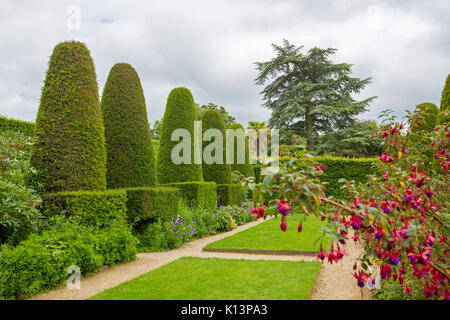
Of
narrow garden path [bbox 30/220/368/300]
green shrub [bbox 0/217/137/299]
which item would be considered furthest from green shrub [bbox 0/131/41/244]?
narrow garden path [bbox 30/220/368/300]

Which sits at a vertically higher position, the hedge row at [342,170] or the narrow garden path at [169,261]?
→ the hedge row at [342,170]

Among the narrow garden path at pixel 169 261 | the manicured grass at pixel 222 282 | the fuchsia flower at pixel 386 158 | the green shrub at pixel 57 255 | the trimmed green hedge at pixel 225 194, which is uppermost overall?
the fuchsia flower at pixel 386 158

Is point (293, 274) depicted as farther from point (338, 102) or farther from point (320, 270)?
point (338, 102)

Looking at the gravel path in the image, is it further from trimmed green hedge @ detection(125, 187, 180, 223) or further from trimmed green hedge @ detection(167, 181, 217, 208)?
trimmed green hedge @ detection(167, 181, 217, 208)

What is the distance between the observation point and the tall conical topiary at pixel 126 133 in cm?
759

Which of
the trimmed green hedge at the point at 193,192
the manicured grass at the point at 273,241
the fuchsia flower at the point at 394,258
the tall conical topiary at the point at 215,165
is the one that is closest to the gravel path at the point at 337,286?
the manicured grass at the point at 273,241

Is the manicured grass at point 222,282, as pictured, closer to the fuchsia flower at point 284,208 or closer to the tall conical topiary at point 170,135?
the fuchsia flower at point 284,208

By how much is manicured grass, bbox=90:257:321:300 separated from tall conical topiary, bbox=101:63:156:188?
272cm

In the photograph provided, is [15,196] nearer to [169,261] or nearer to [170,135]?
[169,261]

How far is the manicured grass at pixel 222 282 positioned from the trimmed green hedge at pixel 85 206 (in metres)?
1.55

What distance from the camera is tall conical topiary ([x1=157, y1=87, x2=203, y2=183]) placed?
1018cm
